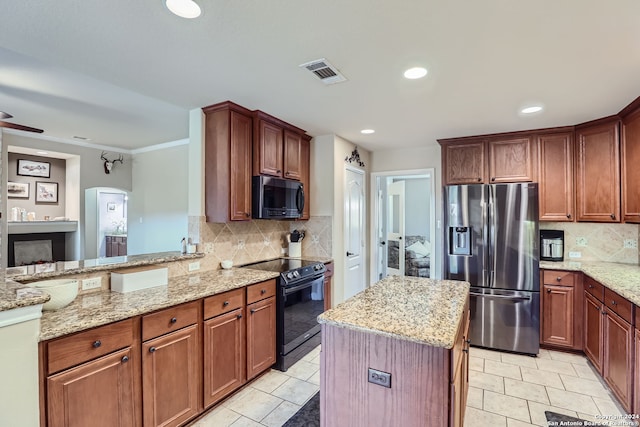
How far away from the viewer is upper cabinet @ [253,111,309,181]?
10.2 ft

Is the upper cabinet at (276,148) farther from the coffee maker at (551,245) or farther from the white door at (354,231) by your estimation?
the coffee maker at (551,245)

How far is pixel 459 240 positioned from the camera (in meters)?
3.64

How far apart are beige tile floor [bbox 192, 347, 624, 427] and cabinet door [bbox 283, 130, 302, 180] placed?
199 cm

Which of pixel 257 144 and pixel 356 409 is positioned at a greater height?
pixel 257 144

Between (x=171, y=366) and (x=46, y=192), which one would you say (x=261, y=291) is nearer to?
(x=171, y=366)

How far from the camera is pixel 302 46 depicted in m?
1.84

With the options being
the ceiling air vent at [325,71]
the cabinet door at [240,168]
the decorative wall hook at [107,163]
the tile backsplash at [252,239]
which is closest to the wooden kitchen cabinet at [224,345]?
the tile backsplash at [252,239]

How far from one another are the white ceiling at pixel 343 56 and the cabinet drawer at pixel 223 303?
1591 mm

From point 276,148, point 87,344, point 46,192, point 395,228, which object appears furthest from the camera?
point 395,228

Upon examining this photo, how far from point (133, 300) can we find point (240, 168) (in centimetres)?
145

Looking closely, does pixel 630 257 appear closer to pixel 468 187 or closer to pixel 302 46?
pixel 468 187

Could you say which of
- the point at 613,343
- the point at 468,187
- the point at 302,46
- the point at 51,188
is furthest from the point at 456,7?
the point at 51,188

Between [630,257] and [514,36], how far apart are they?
10.5 ft

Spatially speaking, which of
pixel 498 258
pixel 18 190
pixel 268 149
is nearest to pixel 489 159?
pixel 498 258
